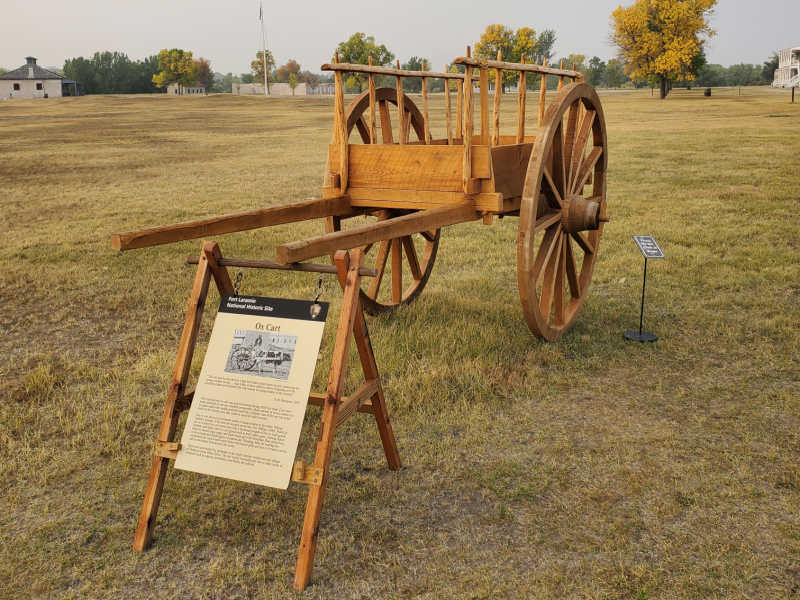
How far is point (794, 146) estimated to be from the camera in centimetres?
1691

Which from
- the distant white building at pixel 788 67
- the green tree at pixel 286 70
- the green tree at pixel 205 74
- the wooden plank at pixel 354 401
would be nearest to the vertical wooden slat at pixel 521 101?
the wooden plank at pixel 354 401

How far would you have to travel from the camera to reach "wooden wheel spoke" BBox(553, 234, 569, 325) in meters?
5.21

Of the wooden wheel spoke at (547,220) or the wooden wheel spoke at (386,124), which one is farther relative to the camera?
the wooden wheel spoke at (386,124)

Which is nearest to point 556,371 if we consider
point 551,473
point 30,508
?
point 551,473

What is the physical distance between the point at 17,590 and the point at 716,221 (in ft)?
29.4

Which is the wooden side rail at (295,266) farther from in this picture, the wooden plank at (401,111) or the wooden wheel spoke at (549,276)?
the wooden wheel spoke at (549,276)

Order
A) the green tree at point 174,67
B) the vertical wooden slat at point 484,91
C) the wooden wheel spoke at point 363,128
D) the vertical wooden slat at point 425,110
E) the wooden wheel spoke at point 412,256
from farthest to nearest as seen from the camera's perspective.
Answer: the green tree at point 174,67 → the wooden wheel spoke at point 412,256 → the wooden wheel spoke at point 363,128 → the vertical wooden slat at point 425,110 → the vertical wooden slat at point 484,91

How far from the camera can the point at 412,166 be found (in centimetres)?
443

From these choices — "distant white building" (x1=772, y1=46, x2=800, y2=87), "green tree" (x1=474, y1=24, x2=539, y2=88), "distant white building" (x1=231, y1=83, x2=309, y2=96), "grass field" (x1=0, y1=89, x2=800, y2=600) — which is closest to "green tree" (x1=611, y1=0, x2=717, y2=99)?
"green tree" (x1=474, y1=24, x2=539, y2=88)

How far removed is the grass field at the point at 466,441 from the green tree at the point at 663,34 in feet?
152

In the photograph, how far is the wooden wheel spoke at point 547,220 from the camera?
4.53m

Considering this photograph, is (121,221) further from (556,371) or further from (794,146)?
(794,146)

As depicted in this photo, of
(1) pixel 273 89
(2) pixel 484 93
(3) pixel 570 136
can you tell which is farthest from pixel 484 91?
(1) pixel 273 89

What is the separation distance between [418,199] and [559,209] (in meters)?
1.21
